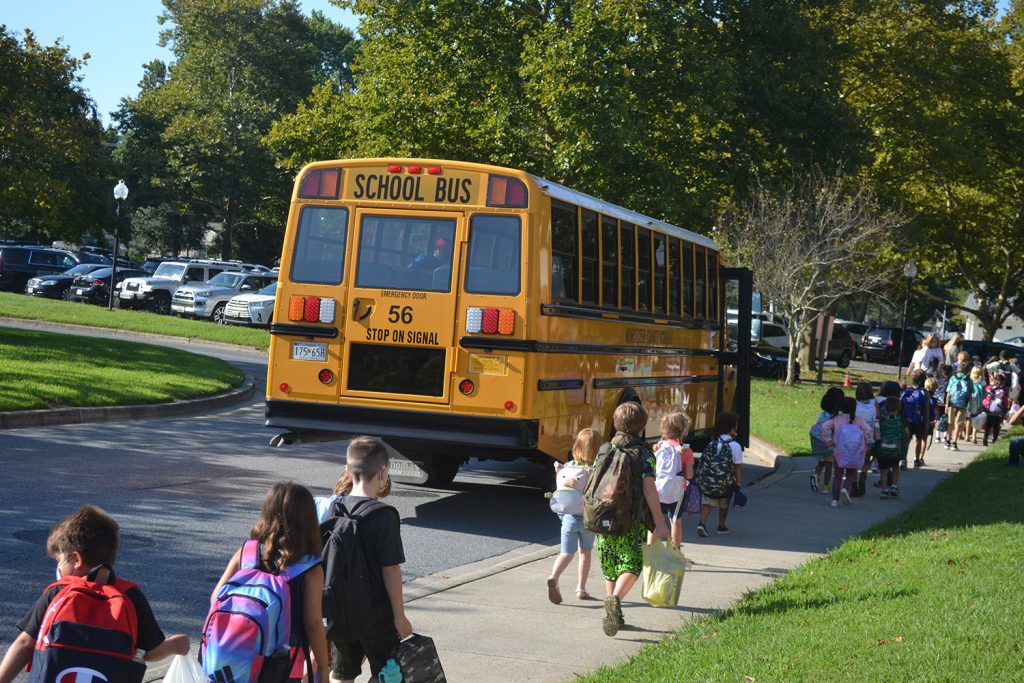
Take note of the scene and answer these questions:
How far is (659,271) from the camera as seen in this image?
15125 millimetres

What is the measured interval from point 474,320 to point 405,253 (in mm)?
988

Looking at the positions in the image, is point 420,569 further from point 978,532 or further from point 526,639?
point 978,532

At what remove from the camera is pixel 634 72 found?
2794 cm

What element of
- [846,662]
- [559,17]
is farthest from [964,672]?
[559,17]

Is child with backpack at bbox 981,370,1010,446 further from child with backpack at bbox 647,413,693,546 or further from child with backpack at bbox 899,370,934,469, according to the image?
child with backpack at bbox 647,413,693,546

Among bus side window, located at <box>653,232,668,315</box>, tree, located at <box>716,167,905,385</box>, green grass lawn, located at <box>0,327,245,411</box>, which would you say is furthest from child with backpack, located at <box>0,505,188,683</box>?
tree, located at <box>716,167,905,385</box>

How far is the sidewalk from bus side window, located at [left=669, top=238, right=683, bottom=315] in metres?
2.96

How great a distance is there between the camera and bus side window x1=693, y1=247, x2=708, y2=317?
55.0 feet

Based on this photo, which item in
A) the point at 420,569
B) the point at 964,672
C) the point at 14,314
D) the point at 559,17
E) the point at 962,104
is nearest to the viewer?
the point at 964,672

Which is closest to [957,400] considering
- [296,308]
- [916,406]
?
[916,406]

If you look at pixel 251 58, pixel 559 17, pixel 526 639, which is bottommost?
pixel 526 639

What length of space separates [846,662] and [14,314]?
2996 cm

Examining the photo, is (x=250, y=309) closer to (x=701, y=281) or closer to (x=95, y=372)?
(x=95, y=372)

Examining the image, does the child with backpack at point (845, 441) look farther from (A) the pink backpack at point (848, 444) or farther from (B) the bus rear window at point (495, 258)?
(B) the bus rear window at point (495, 258)
